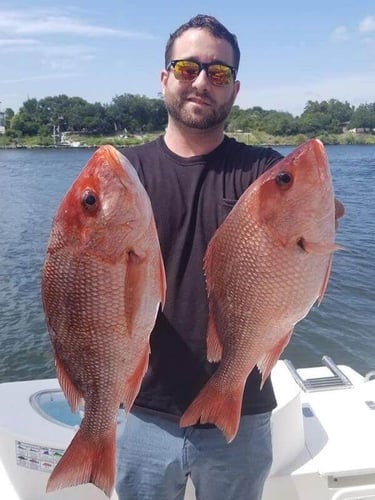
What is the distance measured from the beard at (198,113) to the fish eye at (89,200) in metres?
0.68

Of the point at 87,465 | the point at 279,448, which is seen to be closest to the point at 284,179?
the point at 87,465

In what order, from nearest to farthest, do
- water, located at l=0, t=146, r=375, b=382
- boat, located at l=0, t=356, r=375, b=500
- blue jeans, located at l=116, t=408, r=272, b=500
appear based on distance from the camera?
blue jeans, located at l=116, t=408, r=272, b=500
boat, located at l=0, t=356, r=375, b=500
water, located at l=0, t=146, r=375, b=382

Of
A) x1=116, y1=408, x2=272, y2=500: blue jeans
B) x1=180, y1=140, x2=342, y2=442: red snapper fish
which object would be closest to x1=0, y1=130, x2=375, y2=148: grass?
x1=116, y1=408, x2=272, y2=500: blue jeans

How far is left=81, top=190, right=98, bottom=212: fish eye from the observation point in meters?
1.87

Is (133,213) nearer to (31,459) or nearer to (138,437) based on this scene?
(138,437)

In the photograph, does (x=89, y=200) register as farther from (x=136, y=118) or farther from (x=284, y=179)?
(x=136, y=118)

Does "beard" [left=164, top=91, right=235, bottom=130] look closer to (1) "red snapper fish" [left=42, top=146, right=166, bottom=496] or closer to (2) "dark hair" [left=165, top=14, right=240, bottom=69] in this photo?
(2) "dark hair" [left=165, top=14, right=240, bottom=69]

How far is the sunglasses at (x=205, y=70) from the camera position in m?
2.30

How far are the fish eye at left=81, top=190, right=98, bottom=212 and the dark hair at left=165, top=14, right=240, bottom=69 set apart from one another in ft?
2.83

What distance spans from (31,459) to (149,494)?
997 mm

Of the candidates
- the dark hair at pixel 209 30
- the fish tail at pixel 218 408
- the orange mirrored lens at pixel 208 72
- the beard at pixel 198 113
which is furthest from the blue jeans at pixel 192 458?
the dark hair at pixel 209 30

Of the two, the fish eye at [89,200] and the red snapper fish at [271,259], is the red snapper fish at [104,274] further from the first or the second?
the red snapper fish at [271,259]

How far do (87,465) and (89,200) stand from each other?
98 cm

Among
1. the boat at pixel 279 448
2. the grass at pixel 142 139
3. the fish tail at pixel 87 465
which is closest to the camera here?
the fish tail at pixel 87 465
